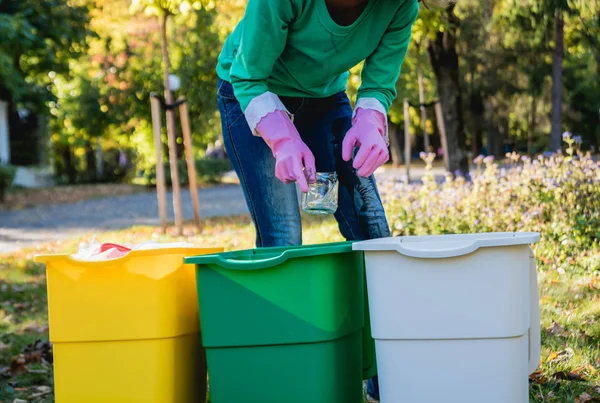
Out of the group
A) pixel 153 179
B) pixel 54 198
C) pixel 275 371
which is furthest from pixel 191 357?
pixel 153 179

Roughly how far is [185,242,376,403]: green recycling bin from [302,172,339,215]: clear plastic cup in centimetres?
44

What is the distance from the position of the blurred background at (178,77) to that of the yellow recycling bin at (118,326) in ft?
40.9

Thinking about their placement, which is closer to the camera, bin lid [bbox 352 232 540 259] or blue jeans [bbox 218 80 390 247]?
bin lid [bbox 352 232 540 259]

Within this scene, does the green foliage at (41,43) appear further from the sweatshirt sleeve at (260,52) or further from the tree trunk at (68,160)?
the sweatshirt sleeve at (260,52)

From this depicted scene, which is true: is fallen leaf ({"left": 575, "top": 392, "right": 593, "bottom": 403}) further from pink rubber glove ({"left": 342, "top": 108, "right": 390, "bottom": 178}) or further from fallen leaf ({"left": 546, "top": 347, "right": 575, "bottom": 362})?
pink rubber glove ({"left": 342, "top": 108, "right": 390, "bottom": 178})

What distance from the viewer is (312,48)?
103 inches

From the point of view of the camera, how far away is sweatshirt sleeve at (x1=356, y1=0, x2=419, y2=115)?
267 cm

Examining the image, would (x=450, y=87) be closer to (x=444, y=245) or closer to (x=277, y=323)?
(x=444, y=245)

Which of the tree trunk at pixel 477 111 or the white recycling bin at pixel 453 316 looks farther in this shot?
the tree trunk at pixel 477 111

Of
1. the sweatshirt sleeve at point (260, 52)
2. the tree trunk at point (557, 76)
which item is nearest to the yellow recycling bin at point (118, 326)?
the sweatshirt sleeve at point (260, 52)

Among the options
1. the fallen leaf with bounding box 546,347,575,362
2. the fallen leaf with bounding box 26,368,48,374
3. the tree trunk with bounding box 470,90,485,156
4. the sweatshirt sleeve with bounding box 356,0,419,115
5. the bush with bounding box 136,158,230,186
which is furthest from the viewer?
the tree trunk with bounding box 470,90,485,156

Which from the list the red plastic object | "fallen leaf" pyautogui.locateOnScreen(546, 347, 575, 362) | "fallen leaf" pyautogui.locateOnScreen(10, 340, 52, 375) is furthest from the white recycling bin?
"fallen leaf" pyautogui.locateOnScreen(10, 340, 52, 375)

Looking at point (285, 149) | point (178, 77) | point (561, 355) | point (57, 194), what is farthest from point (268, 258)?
point (178, 77)

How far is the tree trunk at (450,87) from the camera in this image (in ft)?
31.4
